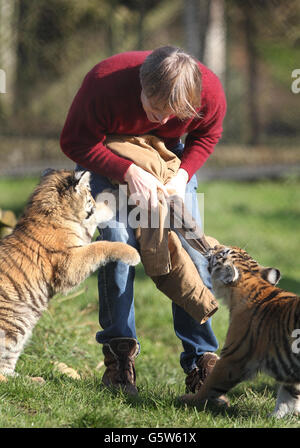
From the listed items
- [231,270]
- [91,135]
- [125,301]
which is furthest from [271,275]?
[91,135]

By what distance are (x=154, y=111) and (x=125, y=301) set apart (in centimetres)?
110

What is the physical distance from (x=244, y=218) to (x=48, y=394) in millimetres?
7026

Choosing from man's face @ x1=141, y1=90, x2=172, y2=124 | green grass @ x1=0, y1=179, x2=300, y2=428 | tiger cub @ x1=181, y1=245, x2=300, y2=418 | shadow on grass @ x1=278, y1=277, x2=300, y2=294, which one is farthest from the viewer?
shadow on grass @ x1=278, y1=277, x2=300, y2=294

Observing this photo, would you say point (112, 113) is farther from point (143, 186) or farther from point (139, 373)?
point (139, 373)

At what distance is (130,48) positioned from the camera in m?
10.8

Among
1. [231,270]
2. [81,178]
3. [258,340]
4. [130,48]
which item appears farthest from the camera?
[130,48]

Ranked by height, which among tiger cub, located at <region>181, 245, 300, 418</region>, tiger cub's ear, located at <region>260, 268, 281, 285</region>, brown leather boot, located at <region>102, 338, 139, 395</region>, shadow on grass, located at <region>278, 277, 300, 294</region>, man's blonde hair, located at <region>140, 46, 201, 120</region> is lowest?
shadow on grass, located at <region>278, 277, 300, 294</region>

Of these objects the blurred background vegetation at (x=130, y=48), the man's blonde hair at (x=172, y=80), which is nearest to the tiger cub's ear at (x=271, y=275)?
the man's blonde hair at (x=172, y=80)

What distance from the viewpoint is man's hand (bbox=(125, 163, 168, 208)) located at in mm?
3570

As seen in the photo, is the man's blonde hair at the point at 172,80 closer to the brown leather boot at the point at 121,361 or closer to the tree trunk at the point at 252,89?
the brown leather boot at the point at 121,361

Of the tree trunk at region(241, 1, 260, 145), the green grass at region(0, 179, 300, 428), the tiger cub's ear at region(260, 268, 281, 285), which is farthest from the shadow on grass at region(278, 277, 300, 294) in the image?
the tree trunk at region(241, 1, 260, 145)

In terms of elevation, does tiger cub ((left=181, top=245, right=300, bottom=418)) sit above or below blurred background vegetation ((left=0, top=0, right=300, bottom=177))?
below

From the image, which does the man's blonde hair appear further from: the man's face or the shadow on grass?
the shadow on grass

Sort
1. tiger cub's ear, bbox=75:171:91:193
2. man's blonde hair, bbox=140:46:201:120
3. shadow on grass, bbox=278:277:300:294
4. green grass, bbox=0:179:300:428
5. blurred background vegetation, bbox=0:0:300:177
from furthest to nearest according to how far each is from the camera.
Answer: blurred background vegetation, bbox=0:0:300:177, shadow on grass, bbox=278:277:300:294, tiger cub's ear, bbox=75:171:91:193, man's blonde hair, bbox=140:46:201:120, green grass, bbox=0:179:300:428
